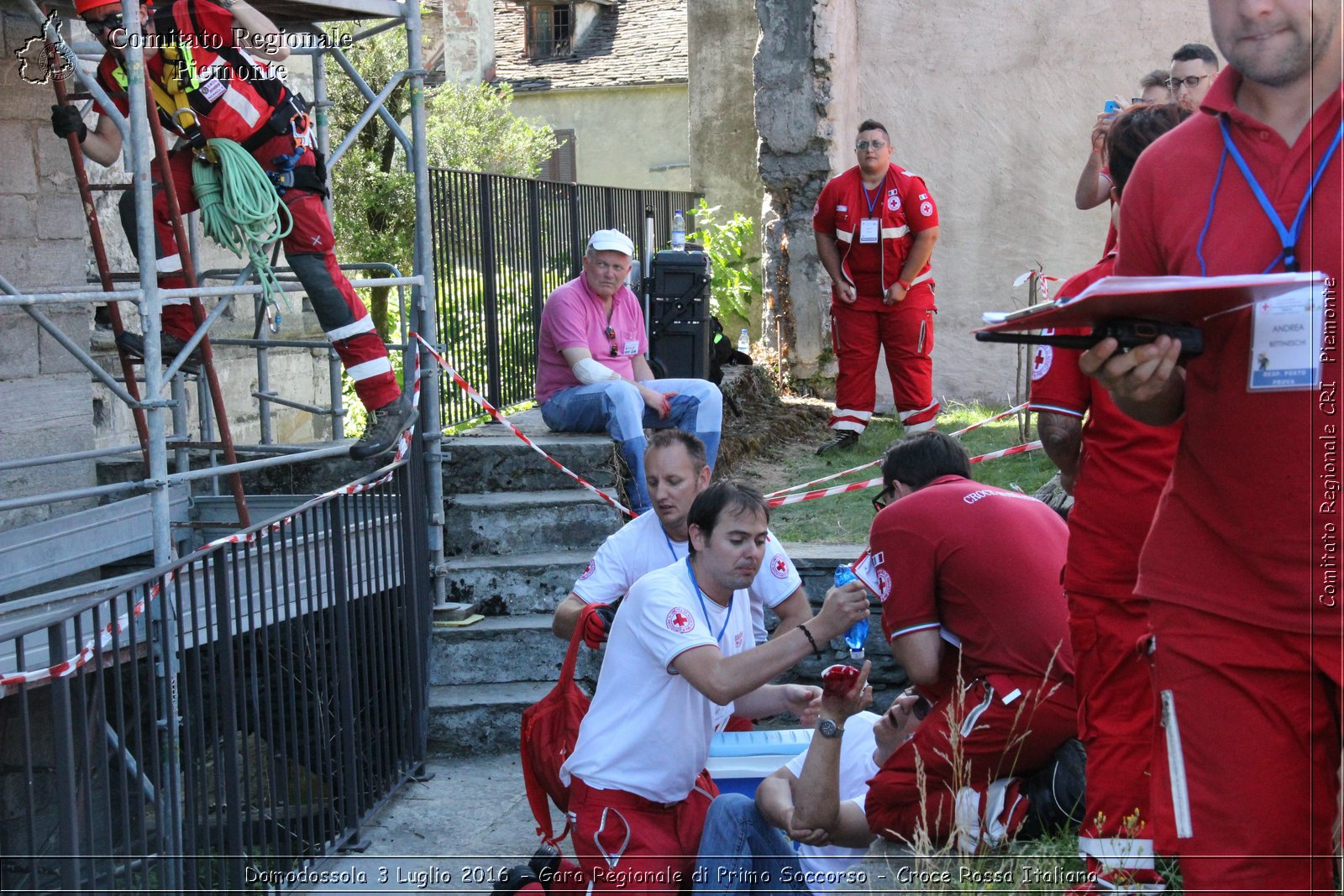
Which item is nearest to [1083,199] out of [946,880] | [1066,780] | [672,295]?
[672,295]

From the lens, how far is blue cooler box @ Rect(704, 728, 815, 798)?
3.95 metres

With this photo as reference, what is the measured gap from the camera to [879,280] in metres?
8.48

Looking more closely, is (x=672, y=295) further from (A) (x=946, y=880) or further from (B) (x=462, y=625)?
(A) (x=946, y=880)

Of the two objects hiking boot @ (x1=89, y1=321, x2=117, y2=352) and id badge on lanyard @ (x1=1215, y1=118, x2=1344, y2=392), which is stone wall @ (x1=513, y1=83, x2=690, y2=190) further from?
id badge on lanyard @ (x1=1215, y1=118, x2=1344, y2=392)

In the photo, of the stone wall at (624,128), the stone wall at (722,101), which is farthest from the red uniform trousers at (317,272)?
the stone wall at (624,128)

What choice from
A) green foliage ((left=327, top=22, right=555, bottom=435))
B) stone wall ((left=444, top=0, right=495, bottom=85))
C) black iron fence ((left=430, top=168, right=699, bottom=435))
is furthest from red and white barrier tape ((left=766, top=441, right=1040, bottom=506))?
stone wall ((left=444, top=0, right=495, bottom=85))

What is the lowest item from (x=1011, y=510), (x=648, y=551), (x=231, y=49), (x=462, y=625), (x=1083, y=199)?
(x=462, y=625)

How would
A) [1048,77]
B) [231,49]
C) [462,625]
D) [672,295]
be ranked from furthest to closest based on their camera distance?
[1048,77]
[672,295]
[462,625]
[231,49]

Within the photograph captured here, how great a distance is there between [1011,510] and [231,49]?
3468 mm

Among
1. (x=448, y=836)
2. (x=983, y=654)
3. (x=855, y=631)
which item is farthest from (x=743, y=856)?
(x=448, y=836)

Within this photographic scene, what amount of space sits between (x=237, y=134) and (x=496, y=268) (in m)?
3.29

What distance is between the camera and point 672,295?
874cm

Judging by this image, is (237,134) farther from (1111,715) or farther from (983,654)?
(1111,715)

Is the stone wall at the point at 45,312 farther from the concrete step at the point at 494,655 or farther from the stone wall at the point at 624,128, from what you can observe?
the stone wall at the point at 624,128
